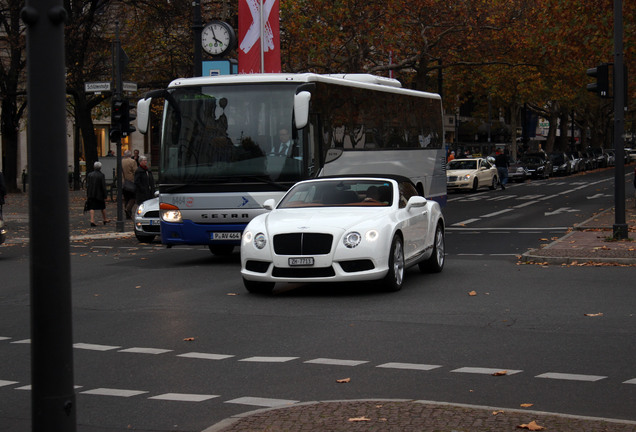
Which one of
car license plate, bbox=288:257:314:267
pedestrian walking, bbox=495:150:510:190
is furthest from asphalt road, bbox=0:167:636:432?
pedestrian walking, bbox=495:150:510:190

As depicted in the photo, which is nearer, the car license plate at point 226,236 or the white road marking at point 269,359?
the white road marking at point 269,359

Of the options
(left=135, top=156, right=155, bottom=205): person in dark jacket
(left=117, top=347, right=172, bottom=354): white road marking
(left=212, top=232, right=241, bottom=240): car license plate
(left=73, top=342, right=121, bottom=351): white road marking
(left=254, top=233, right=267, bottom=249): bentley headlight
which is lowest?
(left=73, top=342, right=121, bottom=351): white road marking

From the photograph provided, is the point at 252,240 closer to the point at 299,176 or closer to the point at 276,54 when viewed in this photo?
the point at 299,176

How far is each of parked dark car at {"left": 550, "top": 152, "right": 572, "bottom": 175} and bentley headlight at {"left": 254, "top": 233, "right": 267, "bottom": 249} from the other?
176 feet

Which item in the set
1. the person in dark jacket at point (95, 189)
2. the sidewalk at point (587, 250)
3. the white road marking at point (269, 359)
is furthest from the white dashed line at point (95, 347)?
the person in dark jacket at point (95, 189)

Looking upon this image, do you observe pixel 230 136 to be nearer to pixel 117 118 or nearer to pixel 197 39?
pixel 117 118

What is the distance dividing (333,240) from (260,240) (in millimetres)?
940

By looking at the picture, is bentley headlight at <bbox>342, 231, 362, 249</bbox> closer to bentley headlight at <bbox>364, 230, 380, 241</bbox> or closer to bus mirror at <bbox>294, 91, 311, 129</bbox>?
bentley headlight at <bbox>364, 230, 380, 241</bbox>

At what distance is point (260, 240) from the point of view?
1288 centimetres

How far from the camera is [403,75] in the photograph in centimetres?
5369

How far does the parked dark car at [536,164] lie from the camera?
2339 inches

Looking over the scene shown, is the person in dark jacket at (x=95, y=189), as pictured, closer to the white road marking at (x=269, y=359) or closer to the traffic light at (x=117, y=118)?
the traffic light at (x=117, y=118)

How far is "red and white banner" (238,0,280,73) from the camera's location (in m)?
30.5

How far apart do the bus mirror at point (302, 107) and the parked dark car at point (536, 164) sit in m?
44.1
